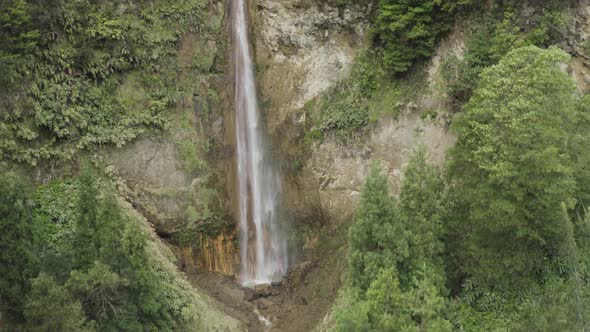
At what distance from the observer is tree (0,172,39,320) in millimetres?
17438

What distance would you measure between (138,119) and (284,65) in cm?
830

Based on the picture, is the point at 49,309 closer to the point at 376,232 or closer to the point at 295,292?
the point at 376,232

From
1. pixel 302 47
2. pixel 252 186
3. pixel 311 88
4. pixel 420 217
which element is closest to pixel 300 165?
pixel 252 186

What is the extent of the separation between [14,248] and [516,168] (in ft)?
54.1

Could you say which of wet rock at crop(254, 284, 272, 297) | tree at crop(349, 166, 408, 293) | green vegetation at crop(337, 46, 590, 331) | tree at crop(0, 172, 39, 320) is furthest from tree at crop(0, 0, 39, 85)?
green vegetation at crop(337, 46, 590, 331)

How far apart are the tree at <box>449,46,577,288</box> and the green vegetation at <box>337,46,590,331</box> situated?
0.12ft

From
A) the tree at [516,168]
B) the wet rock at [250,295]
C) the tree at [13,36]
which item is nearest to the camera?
the tree at [516,168]

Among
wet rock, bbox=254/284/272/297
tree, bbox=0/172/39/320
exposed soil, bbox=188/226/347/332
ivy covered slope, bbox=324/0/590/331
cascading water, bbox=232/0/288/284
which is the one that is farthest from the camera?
cascading water, bbox=232/0/288/284

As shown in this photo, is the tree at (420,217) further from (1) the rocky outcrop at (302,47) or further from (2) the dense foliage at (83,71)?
(2) the dense foliage at (83,71)

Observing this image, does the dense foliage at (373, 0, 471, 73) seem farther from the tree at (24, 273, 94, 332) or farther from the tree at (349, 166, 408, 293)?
the tree at (24, 273, 94, 332)

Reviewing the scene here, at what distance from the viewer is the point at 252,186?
30.0 metres

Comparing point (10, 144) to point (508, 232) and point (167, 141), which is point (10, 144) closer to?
point (167, 141)

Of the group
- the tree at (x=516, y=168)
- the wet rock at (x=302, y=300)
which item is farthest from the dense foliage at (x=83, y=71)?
the tree at (x=516, y=168)

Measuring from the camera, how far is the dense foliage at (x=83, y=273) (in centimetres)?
1700
